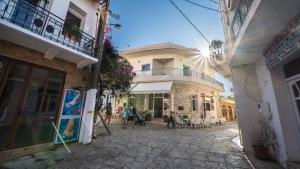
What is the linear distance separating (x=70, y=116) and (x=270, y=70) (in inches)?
334

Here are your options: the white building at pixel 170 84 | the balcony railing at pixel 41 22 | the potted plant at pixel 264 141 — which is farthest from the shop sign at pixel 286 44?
the white building at pixel 170 84

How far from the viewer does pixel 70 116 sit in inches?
235

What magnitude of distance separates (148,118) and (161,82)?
4648 millimetres

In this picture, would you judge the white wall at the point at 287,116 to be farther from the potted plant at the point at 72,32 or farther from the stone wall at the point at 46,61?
the potted plant at the point at 72,32

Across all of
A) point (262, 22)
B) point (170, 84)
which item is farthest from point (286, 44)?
point (170, 84)

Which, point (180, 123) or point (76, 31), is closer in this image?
point (76, 31)

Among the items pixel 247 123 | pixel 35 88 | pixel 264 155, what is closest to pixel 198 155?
pixel 264 155

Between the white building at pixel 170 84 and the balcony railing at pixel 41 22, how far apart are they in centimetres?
866

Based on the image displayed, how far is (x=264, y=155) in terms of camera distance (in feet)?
15.5

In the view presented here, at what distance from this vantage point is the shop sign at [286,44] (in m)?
2.95

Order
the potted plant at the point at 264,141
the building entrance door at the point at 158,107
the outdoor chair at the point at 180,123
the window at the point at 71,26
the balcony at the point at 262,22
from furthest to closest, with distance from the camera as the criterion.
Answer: the building entrance door at the point at 158,107
the outdoor chair at the point at 180,123
the window at the point at 71,26
the potted plant at the point at 264,141
the balcony at the point at 262,22

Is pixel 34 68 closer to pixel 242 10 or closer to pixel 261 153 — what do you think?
pixel 242 10

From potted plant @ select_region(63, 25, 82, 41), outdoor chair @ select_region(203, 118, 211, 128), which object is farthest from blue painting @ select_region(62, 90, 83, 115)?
outdoor chair @ select_region(203, 118, 211, 128)

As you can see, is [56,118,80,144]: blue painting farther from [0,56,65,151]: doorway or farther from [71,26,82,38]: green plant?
[71,26,82,38]: green plant
